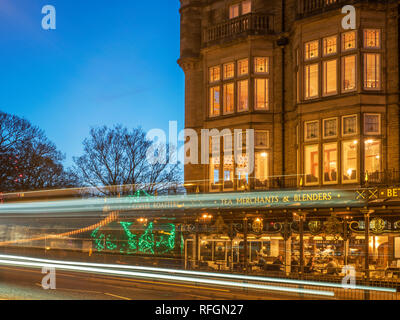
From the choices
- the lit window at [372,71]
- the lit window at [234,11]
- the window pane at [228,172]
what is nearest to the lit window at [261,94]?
the window pane at [228,172]

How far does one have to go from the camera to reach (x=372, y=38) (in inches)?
988

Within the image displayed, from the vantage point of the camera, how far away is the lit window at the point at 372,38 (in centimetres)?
2498

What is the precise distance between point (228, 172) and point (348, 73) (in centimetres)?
825

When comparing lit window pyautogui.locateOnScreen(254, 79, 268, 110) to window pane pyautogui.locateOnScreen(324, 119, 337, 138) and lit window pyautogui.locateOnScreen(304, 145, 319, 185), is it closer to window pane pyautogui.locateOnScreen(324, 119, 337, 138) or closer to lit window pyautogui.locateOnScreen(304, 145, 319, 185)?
lit window pyautogui.locateOnScreen(304, 145, 319, 185)

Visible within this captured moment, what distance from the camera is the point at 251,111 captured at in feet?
93.0

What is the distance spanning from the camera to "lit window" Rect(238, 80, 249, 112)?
2884cm

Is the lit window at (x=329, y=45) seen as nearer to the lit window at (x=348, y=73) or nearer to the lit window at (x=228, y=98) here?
the lit window at (x=348, y=73)

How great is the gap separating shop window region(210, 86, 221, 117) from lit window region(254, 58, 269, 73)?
2571 mm

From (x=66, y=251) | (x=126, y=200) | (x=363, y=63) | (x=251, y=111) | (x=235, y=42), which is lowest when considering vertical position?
(x=66, y=251)

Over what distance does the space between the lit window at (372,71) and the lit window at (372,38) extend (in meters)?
0.45

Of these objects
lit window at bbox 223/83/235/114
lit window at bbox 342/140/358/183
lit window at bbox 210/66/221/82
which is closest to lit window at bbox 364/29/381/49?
lit window at bbox 342/140/358/183

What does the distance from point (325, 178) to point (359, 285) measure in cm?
955
